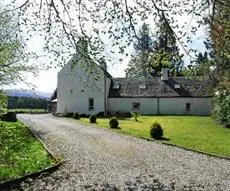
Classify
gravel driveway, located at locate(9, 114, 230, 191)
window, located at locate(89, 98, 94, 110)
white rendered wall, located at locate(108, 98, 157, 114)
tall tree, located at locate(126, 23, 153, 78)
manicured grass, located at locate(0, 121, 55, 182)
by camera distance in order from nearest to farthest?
tall tree, located at locate(126, 23, 153, 78) → gravel driveway, located at locate(9, 114, 230, 191) → manicured grass, located at locate(0, 121, 55, 182) → window, located at locate(89, 98, 94, 110) → white rendered wall, located at locate(108, 98, 157, 114)

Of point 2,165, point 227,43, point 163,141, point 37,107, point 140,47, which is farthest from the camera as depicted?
point 37,107

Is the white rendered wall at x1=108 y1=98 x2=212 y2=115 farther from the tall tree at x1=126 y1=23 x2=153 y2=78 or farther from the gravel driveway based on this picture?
the tall tree at x1=126 y1=23 x2=153 y2=78

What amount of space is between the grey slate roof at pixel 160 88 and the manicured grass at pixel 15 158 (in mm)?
40073

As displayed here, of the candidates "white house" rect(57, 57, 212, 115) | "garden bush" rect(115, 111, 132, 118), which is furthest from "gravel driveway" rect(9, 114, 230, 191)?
"white house" rect(57, 57, 212, 115)

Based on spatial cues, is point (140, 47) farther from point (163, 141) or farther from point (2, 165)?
point (163, 141)

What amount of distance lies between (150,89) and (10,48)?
41171 millimetres

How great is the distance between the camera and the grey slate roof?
57.9 meters

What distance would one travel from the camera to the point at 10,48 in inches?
750

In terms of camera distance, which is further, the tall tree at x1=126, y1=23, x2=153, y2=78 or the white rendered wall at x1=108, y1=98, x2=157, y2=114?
the white rendered wall at x1=108, y1=98, x2=157, y2=114

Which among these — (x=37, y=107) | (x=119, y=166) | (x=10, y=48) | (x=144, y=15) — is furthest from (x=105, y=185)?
(x=37, y=107)

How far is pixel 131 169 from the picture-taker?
15.3m

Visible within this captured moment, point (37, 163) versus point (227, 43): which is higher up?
point (227, 43)

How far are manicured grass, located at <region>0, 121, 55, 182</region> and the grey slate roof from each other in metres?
40.1

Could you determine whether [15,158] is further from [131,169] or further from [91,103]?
[91,103]
